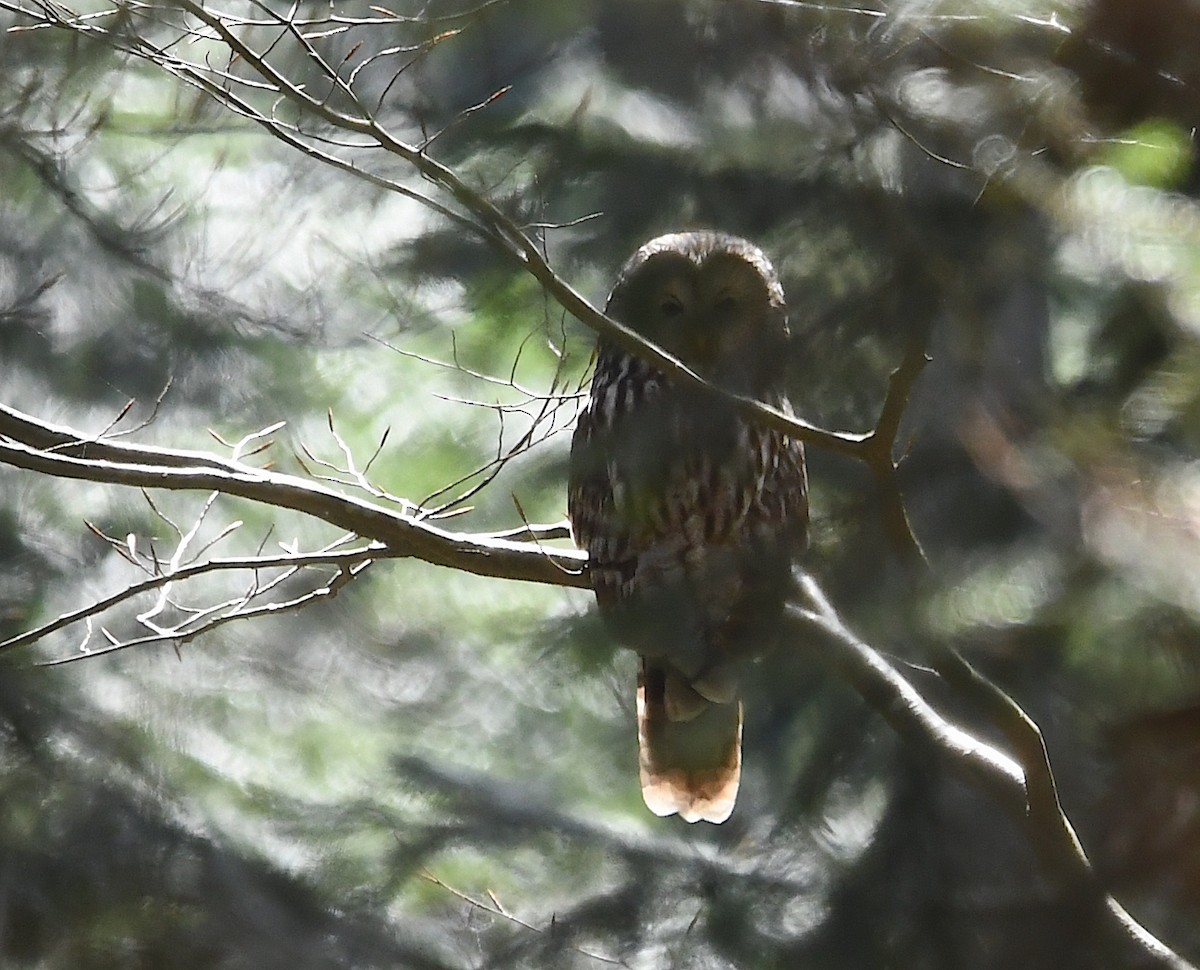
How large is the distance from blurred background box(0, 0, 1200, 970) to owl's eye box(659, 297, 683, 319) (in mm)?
143

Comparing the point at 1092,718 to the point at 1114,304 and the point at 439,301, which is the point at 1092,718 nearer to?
the point at 1114,304

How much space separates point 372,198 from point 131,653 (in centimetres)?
220

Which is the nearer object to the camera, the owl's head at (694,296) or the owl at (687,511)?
the owl at (687,511)

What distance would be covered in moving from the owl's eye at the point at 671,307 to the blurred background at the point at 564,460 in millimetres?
143

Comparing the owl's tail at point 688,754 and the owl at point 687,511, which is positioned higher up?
the owl at point 687,511

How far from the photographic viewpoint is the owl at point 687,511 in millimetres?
2322

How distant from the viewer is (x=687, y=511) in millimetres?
2549

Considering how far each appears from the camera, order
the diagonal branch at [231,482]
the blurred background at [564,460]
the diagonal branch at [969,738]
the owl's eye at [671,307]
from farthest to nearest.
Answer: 1. the owl's eye at [671,307]
2. the diagonal branch at [231,482]
3. the diagonal branch at [969,738]
4. the blurred background at [564,460]

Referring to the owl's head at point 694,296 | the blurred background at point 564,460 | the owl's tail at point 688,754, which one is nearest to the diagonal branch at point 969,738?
the blurred background at point 564,460

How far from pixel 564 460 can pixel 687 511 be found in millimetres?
1067

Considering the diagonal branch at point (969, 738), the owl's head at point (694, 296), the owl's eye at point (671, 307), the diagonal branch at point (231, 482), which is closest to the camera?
the diagonal branch at point (969, 738)

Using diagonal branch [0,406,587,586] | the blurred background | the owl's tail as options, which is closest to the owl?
the owl's tail

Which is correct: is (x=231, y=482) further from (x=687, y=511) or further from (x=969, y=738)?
(x=969, y=738)

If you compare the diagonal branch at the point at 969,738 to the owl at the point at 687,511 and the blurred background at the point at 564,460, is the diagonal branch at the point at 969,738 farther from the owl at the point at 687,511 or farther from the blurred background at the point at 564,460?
the owl at the point at 687,511
